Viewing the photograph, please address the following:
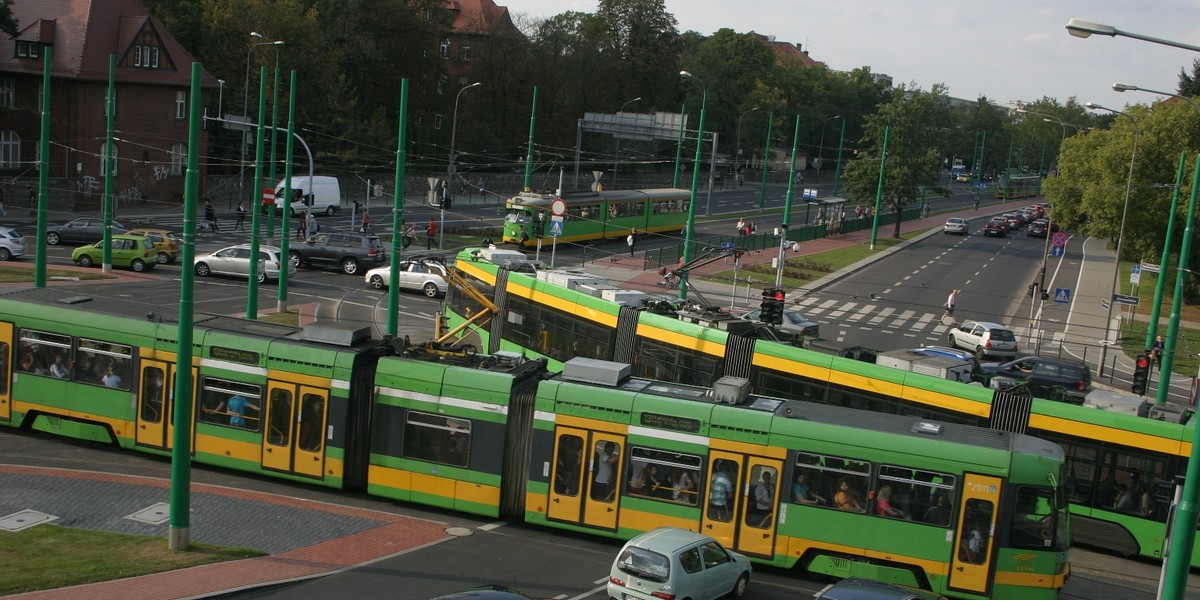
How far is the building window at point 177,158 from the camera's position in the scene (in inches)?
2581

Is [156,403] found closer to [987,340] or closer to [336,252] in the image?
[336,252]

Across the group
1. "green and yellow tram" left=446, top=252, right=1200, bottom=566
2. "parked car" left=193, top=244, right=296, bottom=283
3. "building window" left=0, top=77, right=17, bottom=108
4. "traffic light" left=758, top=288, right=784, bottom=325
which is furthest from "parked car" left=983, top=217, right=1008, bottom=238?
"green and yellow tram" left=446, top=252, right=1200, bottom=566

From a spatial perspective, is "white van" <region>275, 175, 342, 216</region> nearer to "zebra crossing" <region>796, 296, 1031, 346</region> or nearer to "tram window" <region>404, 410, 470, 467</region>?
"zebra crossing" <region>796, 296, 1031, 346</region>

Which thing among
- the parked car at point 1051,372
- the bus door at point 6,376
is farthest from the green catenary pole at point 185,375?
the parked car at point 1051,372

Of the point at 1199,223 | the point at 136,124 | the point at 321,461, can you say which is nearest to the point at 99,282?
the point at 321,461

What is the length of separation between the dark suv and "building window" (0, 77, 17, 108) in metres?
25.4

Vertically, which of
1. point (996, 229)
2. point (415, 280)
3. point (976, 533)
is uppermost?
point (996, 229)

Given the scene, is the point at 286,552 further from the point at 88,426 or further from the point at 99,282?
the point at 99,282

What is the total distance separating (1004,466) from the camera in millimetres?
14617

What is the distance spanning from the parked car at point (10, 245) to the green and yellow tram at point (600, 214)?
21.8 m

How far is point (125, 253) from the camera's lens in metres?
40.9

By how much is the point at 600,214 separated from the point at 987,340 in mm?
26703

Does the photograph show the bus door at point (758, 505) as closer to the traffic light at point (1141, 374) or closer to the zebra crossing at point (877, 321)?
the traffic light at point (1141, 374)

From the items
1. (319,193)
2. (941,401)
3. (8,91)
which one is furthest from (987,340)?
(8,91)
